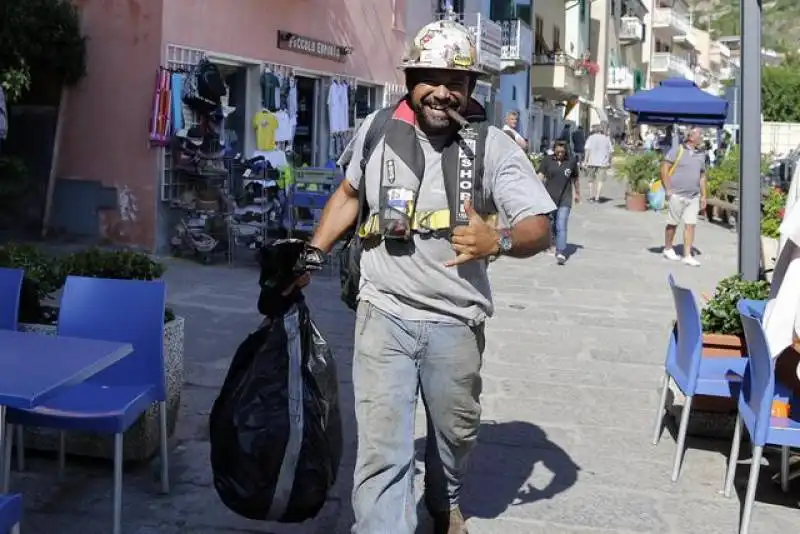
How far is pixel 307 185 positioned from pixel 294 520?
7.22 m

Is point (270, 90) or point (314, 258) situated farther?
point (270, 90)

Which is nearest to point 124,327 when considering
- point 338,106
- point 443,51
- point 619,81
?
point 443,51

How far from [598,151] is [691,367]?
17518 mm

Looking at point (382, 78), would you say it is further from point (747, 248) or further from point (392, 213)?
point (392, 213)

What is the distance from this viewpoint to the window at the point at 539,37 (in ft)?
108

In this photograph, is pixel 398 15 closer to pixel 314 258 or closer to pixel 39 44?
pixel 39 44

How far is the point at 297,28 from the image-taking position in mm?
13836

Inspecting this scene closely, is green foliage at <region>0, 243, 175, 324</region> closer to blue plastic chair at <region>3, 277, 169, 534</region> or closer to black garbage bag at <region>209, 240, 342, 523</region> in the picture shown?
blue plastic chair at <region>3, 277, 169, 534</region>

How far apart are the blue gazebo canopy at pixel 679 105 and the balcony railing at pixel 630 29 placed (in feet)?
106

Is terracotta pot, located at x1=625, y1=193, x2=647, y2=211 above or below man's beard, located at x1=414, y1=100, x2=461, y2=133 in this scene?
above

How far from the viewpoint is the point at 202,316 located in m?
7.63

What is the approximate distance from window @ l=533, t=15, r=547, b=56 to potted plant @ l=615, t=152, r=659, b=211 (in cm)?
1392

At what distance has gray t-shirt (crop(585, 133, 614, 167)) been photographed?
842 inches

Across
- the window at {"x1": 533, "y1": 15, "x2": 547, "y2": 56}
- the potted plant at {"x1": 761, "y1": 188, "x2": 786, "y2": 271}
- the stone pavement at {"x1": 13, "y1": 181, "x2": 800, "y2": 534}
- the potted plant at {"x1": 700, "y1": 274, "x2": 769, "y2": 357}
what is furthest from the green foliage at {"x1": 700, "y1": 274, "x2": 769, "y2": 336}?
the window at {"x1": 533, "y1": 15, "x2": 547, "y2": 56}
